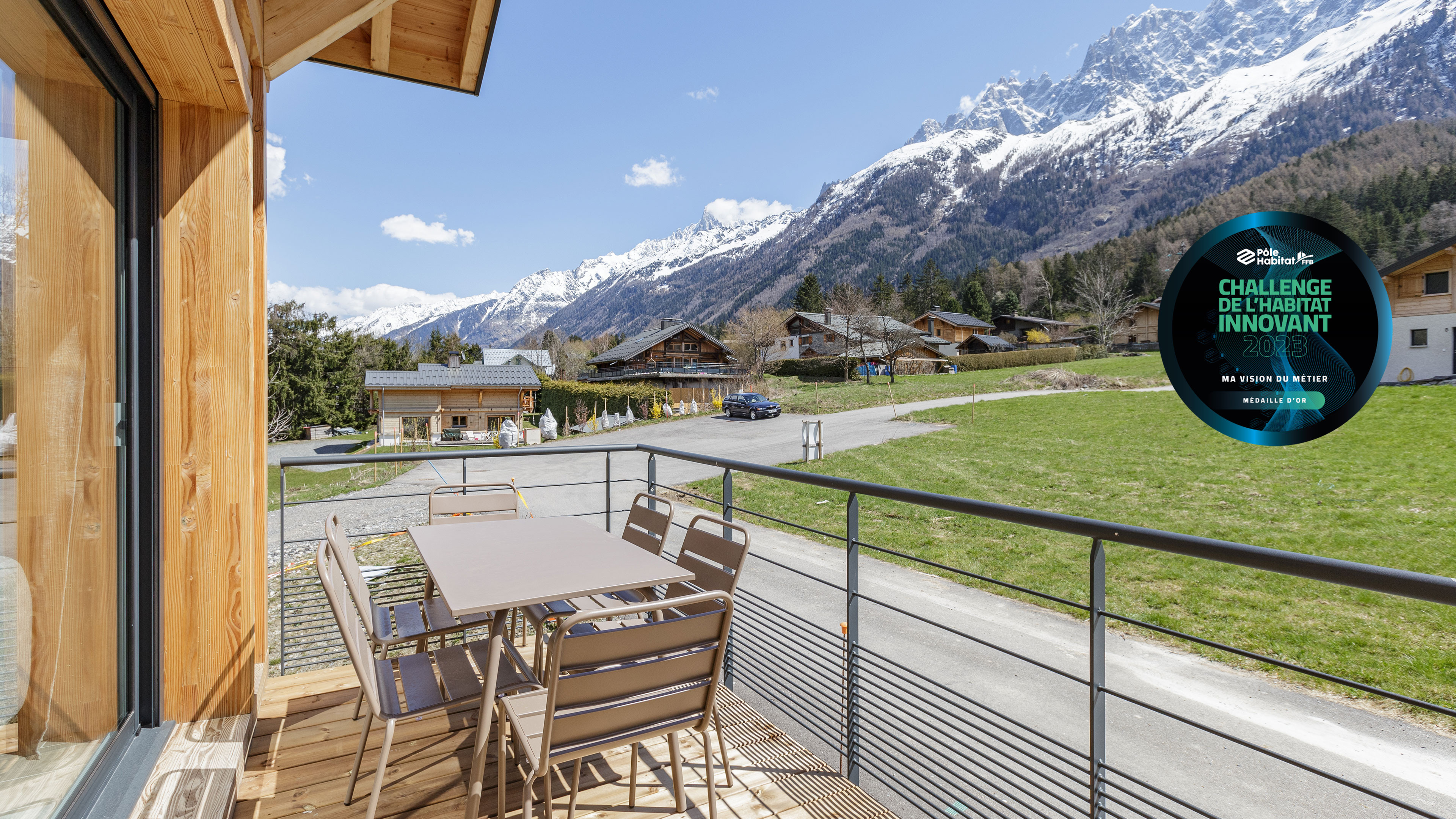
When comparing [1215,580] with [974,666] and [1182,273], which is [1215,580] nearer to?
[974,666]

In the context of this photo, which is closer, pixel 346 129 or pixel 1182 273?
pixel 346 129

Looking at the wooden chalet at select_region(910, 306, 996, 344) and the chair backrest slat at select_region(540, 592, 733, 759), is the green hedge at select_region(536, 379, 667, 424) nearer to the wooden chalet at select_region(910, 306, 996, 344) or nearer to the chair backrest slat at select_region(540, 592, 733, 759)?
the chair backrest slat at select_region(540, 592, 733, 759)

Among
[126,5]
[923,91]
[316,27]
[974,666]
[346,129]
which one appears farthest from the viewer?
[923,91]

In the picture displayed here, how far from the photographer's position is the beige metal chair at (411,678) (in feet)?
5.40

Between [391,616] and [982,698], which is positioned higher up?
[391,616]

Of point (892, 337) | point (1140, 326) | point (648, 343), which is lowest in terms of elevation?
point (892, 337)

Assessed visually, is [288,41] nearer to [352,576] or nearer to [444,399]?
[352,576]

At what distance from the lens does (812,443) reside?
46.0ft

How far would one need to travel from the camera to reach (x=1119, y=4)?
160250mm

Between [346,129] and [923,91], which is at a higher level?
[923,91]

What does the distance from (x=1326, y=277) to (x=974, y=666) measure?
1764 centimetres

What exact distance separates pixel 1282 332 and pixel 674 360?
3083 centimetres

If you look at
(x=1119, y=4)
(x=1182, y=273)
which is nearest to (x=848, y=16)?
(x=1182, y=273)

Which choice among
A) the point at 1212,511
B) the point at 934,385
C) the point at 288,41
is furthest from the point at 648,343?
the point at 288,41
